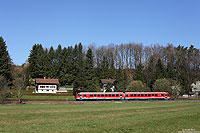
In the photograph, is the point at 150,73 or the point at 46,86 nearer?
the point at 46,86

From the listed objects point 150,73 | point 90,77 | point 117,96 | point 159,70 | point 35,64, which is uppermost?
point 35,64

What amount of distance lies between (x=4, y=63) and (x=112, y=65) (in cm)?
4403

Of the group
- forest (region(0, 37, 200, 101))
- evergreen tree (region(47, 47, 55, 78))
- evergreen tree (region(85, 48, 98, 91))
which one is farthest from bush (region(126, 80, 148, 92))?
evergreen tree (region(47, 47, 55, 78))

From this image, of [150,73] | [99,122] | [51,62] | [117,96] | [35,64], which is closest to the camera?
[99,122]

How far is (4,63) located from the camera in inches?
3017

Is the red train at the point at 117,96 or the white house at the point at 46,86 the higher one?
the white house at the point at 46,86

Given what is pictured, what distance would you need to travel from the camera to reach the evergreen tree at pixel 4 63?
7544 centimetres

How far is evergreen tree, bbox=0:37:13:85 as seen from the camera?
75.4 m

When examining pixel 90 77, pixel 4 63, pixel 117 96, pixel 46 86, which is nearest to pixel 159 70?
pixel 90 77

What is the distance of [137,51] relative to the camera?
9900 centimetres

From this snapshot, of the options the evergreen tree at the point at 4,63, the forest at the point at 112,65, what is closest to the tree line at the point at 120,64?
the forest at the point at 112,65

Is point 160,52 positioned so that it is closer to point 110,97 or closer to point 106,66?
point 106,66

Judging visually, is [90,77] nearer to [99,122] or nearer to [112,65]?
[112,65]

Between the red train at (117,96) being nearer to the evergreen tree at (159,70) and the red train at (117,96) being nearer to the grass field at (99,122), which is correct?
the evergreen tree at (159,70)
